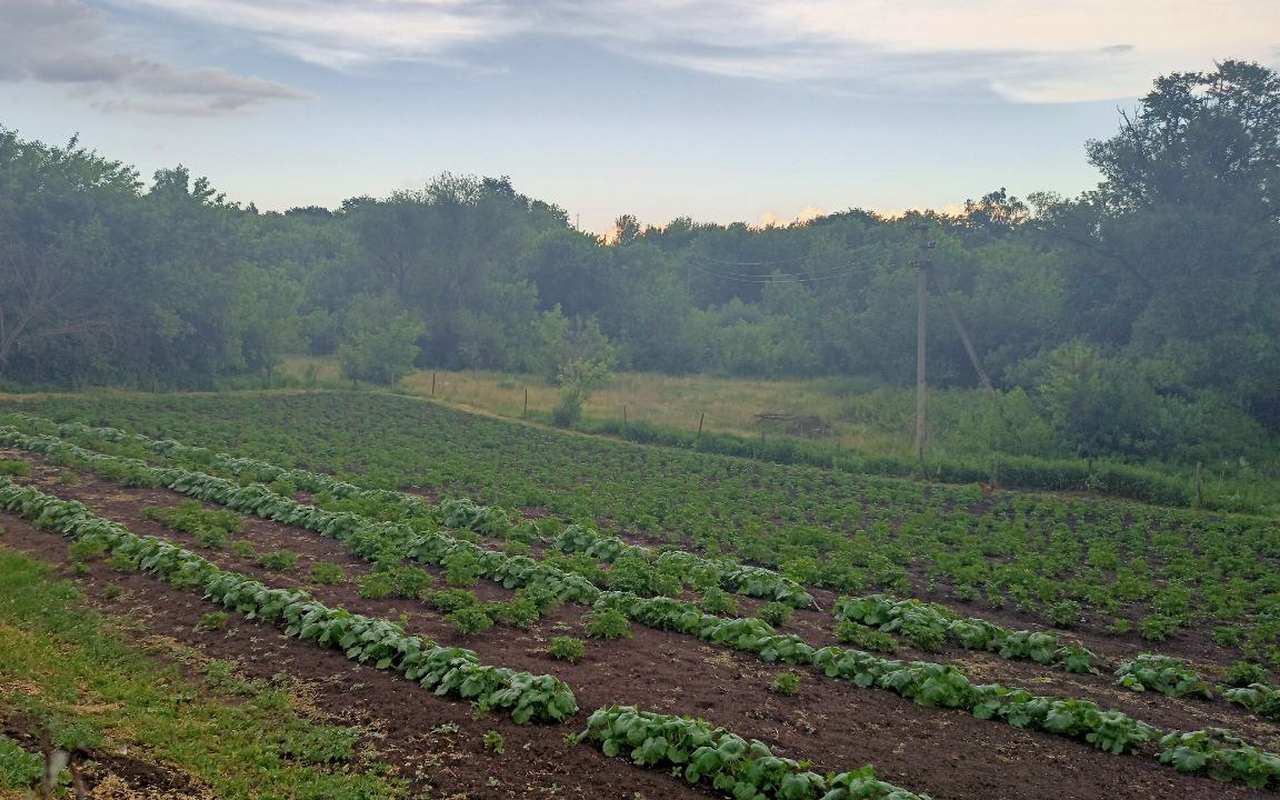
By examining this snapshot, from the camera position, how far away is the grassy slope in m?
9.67

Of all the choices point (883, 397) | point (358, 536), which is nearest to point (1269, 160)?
point (883, 397)

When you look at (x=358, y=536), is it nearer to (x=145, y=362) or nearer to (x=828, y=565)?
(x=828, y=565)

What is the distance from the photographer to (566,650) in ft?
43.7

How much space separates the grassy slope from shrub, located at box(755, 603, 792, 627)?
7.25 m

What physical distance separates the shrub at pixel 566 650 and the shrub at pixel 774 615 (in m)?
3.57

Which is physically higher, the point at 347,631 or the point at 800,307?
the point at 800,307

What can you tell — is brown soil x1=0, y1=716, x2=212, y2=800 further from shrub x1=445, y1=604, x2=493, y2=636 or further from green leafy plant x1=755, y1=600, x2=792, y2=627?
green leafy plant x1=755, y1=600, x2=792, y2=627

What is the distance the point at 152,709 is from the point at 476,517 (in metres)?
11.9

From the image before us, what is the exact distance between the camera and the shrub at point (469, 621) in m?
14.2

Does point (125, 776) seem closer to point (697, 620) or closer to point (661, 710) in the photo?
point (661, 710)

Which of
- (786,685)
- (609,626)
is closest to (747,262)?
(609,626)

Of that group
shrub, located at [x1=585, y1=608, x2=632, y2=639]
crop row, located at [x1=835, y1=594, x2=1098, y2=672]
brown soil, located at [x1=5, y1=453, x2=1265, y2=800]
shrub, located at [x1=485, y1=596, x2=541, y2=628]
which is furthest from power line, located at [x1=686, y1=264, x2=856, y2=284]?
brown soil, located at [x1=5, y1=453, x2=1265, y2=800]

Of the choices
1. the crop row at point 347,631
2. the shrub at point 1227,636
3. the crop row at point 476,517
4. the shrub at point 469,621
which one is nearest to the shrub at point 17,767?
the crop row at point 347,631

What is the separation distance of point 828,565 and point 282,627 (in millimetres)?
10696
